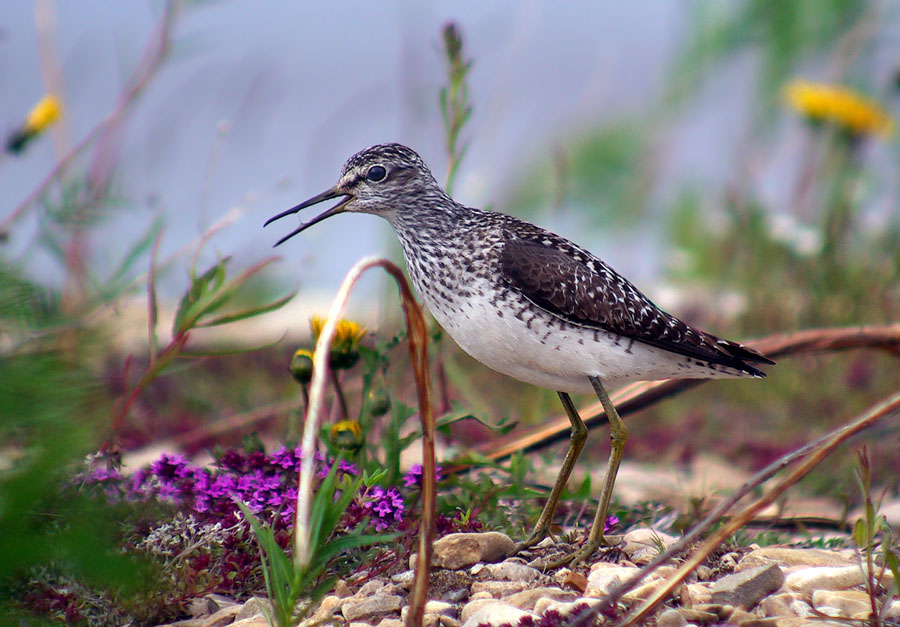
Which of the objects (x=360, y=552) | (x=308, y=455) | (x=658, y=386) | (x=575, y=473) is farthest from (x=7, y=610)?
(x=575, y=473)

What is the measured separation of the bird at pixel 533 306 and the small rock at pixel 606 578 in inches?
9.5

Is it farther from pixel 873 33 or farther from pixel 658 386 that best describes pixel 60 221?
pixel 873 33

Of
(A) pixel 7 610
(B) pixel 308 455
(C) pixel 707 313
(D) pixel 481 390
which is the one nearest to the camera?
(B) pixel 308 455

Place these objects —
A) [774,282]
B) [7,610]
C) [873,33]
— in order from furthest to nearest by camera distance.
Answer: [873,33]
[774,282]
[7,610]

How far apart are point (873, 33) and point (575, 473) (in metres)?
7.77

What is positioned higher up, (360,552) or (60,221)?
(60,221)

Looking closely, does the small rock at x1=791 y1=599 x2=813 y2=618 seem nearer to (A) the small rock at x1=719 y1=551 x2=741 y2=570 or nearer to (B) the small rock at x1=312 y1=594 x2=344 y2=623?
(A) the small rock at x1=719 y1=551 x2=741 y2=570

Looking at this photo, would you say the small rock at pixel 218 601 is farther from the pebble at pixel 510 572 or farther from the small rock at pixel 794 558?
the small rock at pixel 794 558

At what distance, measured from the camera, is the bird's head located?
460 centimetres

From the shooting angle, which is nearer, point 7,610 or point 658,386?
point 7,610

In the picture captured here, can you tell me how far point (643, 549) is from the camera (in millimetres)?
3990

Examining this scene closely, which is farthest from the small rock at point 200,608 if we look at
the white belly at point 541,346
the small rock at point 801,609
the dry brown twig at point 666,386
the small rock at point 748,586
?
the small rock at point 801,609

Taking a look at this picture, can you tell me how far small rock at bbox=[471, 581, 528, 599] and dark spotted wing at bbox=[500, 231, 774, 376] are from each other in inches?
47.4

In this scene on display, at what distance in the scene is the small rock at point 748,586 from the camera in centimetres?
339
